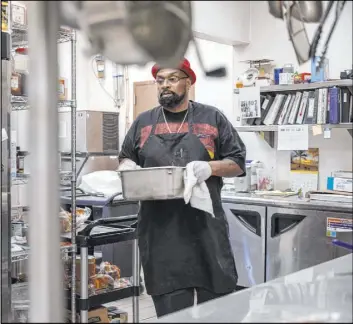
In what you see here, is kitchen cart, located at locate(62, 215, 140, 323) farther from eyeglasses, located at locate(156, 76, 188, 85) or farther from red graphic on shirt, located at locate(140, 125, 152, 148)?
eyeglasses, located at locate(156, 76, 188, 85)

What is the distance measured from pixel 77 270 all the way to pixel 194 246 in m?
0.77

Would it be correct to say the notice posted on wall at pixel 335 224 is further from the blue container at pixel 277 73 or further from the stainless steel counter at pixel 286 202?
the blue container at pixel 277 73

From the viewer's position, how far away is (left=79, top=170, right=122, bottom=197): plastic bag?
516 cm

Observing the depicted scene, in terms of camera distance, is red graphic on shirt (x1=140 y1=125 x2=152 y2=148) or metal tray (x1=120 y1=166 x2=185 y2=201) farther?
red graphic on shirt (x1=140 y1=125 x2=152 y2=148)

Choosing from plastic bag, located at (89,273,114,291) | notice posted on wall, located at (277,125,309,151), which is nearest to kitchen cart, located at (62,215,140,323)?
plastic bag, located at (89,273,114,291)

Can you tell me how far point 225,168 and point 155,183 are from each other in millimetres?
352

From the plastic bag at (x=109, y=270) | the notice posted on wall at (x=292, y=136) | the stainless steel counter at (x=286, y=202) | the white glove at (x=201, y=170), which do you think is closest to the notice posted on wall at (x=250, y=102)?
the notice posted on wall at (x=292, y=136)

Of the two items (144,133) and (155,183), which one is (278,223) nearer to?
(144,133)

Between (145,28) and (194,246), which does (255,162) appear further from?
(145,28)

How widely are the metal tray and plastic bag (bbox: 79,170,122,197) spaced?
2.87m

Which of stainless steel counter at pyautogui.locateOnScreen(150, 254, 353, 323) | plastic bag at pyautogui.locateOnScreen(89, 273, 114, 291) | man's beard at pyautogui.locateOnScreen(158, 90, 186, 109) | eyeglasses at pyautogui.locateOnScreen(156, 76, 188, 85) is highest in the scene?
eyeglasses at pyautogui.locateOnScreen(156, 76, 188, 85)

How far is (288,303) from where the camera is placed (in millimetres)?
1160

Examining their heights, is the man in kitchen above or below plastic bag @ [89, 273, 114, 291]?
above

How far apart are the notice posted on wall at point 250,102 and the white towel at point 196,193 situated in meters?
2.39
